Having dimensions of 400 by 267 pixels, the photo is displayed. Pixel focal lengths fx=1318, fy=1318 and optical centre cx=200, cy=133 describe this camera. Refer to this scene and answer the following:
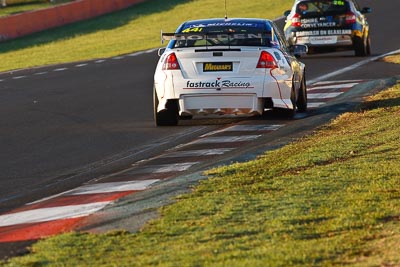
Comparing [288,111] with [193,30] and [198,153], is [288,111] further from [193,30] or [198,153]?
[198,153]

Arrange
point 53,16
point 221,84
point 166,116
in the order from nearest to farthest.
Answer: point 221,84, point 166,116, point 53,16

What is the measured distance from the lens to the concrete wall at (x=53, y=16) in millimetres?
42562

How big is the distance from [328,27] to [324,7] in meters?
0.51

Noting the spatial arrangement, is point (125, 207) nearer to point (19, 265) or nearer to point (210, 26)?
point (19, 265)

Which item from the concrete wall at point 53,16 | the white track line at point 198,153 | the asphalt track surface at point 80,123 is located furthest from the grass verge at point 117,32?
the white track line at point 198,153

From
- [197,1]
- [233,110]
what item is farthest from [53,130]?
[197,1]

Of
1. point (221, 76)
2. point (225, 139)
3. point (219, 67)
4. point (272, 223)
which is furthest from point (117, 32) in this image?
point (272, 223)

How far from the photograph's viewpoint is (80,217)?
358 inches

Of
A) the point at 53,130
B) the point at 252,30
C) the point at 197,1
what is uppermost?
the point at 252,30

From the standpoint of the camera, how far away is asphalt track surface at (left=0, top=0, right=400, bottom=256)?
12.0 m

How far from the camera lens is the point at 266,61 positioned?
51.5 ft

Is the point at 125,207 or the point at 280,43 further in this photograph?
the point at 280,43

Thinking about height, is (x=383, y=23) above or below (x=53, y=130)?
below

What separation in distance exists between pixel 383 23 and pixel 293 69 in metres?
25.7
